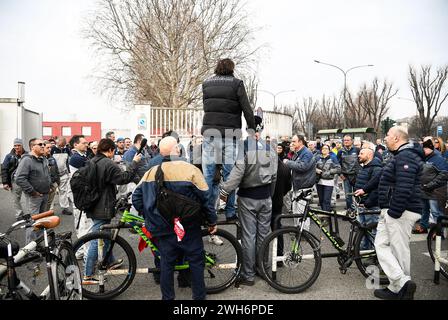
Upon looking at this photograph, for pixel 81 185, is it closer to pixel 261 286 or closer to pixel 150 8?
pixel 261 286

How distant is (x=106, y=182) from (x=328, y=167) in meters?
5.65

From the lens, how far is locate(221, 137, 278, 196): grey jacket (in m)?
5.02

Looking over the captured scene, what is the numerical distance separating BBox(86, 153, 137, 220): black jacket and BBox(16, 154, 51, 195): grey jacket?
1.85 m

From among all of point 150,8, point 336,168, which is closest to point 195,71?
point 150,8

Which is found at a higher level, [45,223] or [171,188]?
[171,188]

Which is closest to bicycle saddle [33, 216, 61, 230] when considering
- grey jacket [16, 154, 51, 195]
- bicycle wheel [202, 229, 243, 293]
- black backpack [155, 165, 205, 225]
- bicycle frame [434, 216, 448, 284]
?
black backpack [155, 165, 205, 225]

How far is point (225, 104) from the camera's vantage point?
5473 millimetres

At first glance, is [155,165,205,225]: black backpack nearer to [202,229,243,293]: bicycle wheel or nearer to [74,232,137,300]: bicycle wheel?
[202,229,243,293]: bicycle wheel

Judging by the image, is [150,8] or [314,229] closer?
[314,229]

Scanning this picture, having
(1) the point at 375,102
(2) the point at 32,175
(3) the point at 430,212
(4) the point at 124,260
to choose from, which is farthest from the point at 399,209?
(1) the point at 375,102

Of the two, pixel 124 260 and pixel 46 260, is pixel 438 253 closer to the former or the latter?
pixel 124 260

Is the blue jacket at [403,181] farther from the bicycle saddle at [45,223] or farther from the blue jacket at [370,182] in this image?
the bicycle saddle at [45,223]

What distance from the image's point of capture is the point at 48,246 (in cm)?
387
